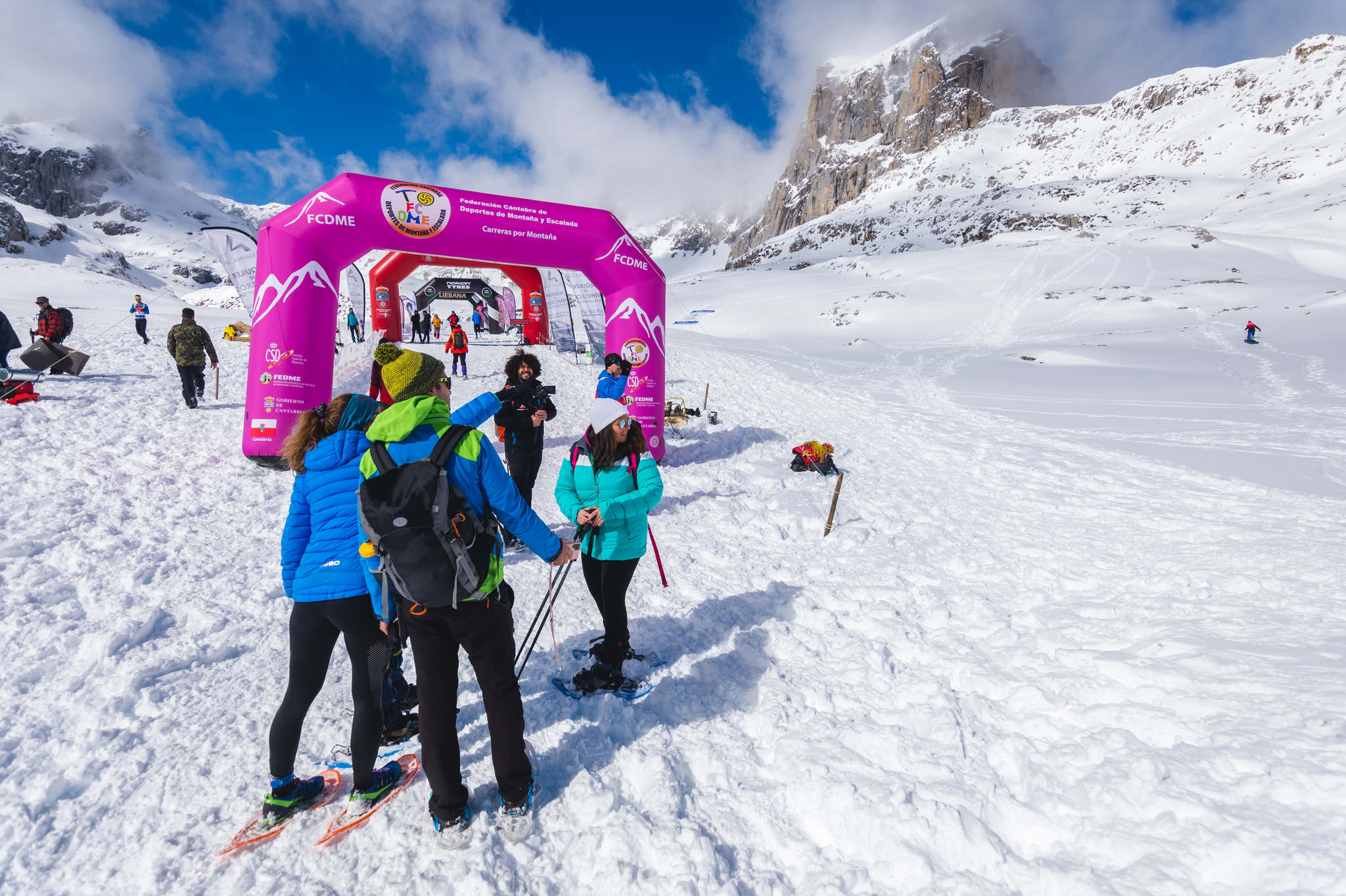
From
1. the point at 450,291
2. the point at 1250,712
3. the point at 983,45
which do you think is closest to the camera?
the point at 1250,712

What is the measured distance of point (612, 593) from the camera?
12.1 feet

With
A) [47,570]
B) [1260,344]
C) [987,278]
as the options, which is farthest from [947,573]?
[987,278]

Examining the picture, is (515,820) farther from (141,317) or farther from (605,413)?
(141,317)

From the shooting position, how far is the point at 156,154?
184250mm

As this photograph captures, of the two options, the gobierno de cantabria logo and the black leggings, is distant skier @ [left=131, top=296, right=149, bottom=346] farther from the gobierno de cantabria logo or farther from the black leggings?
the black leggings

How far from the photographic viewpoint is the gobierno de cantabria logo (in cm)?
839

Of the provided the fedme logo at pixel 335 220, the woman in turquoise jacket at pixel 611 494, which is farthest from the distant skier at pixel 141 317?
the woman in turquoise jacket at pixel 611 494

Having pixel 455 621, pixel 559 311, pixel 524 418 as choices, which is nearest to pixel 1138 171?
pixel 559 311

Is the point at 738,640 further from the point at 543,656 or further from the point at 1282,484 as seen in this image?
the point at 1282,484

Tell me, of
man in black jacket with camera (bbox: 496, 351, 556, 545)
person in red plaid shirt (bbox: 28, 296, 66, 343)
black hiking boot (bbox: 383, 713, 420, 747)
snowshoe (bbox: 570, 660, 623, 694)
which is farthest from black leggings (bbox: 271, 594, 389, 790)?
person in red plaid shirt (bbox: 28, 296, 66, 343)

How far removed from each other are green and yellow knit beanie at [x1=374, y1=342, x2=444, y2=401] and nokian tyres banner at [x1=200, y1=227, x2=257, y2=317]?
7.87 meters

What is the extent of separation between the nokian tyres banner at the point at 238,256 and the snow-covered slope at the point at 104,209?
130 m

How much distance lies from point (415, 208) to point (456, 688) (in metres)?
8.10

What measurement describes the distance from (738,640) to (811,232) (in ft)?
430
